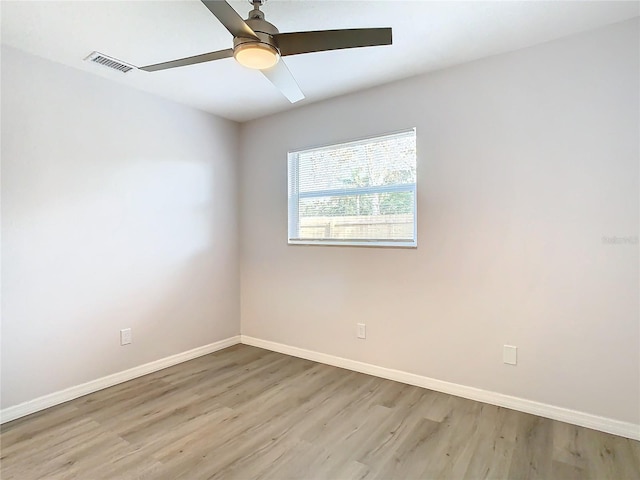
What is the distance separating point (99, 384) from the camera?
9.20 feet

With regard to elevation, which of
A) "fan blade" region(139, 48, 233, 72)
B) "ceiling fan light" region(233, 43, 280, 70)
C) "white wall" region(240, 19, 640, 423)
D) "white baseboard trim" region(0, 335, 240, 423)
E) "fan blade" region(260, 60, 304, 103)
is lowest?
"white baseboard trim" region(0, 335, 240, 423)

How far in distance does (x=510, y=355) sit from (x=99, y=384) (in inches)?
120

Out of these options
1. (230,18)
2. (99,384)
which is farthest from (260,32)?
(99,384)

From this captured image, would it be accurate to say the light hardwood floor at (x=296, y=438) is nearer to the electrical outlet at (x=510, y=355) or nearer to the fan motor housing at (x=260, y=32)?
the electrical outlet at (x=510, y=355)

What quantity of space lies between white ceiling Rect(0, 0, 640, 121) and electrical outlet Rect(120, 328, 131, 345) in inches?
79.6

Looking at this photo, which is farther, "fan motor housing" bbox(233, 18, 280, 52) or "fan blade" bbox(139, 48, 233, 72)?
"fan blade" bbox(139, 48, 233, 72)

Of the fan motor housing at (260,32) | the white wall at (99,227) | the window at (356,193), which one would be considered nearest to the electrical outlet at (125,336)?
the white wall at (99,227)

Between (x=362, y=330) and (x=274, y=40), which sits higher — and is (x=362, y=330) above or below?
below

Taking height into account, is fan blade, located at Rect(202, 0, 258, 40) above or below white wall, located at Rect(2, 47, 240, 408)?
above

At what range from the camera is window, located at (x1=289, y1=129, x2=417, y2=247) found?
9.77ft

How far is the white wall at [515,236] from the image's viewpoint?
7.06 feet

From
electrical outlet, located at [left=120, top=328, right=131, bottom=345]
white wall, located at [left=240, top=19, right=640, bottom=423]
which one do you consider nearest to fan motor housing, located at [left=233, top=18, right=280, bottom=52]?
white wall, located at [left=240, top=19, right=640, bottom=423]

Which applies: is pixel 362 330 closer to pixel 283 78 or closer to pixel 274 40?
pixel 283 78

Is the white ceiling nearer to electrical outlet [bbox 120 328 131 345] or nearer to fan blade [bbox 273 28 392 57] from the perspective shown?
fan blade [bbox 273 28 392 57]
